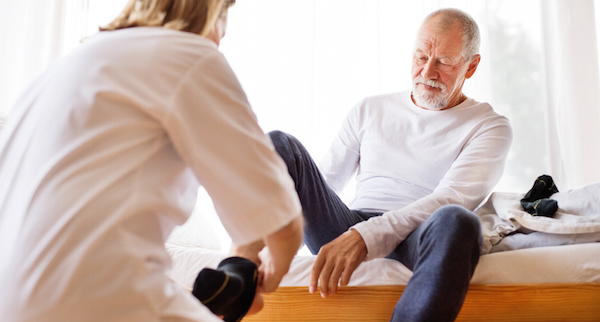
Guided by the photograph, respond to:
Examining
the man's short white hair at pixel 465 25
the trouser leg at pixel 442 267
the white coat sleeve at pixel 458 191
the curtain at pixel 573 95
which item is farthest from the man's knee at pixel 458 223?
the curtain at pixel 573 95

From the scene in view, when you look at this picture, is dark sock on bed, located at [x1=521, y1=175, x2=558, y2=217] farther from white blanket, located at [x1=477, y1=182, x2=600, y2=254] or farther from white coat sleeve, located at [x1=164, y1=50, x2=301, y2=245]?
white coat sleeve, located at [x1=164, y1=50, x2=301, y2=245]

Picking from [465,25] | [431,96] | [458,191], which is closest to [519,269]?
[458,191]

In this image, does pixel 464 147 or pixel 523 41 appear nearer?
pixel 464 147

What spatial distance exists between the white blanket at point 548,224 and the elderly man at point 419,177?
3.4 inches

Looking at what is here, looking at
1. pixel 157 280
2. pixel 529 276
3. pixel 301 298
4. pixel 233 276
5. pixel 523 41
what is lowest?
pixel 301 298

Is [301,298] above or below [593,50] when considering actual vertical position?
below

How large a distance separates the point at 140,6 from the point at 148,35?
0.12m

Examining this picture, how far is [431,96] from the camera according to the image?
157 centimetres

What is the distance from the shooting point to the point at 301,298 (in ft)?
3.69

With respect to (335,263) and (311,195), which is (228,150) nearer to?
(335,263)

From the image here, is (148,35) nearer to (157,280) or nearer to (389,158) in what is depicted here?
(157,280)

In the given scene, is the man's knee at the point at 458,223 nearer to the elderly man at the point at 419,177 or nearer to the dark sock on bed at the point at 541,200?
the elderly man at the point at 419,177

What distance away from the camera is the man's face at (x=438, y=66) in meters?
1.57

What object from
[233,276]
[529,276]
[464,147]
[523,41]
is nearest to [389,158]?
[464,147]
